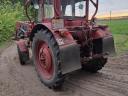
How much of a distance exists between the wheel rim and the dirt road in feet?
0.94

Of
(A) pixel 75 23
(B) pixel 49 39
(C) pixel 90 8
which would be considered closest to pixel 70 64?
(B) pixel 49 39

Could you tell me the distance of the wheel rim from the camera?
6.84m

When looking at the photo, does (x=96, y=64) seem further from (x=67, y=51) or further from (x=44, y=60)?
(x=67, y=51)

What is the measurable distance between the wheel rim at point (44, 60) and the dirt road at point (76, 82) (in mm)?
287

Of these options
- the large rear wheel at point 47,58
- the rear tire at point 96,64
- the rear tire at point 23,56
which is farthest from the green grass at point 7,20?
the large rear wheel at point 47,58

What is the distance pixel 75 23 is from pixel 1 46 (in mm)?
7430

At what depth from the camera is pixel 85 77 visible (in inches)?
303

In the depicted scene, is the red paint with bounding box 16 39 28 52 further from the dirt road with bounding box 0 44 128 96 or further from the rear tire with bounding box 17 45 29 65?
the dirt road with bounding box 0 44 128 96

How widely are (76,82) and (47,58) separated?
3.22 feet

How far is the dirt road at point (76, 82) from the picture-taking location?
655cm

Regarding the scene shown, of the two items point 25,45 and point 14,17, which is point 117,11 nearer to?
point 14,17

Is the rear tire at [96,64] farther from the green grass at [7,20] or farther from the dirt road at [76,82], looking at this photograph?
the green grass at [7,20]

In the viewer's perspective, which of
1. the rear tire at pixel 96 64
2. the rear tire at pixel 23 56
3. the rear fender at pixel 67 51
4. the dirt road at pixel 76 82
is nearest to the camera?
the rear fender at pixel 67 51

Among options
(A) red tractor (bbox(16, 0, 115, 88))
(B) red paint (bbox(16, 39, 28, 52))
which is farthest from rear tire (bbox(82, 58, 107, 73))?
(B) red paint (bbox(16, 39, 28, 52))
